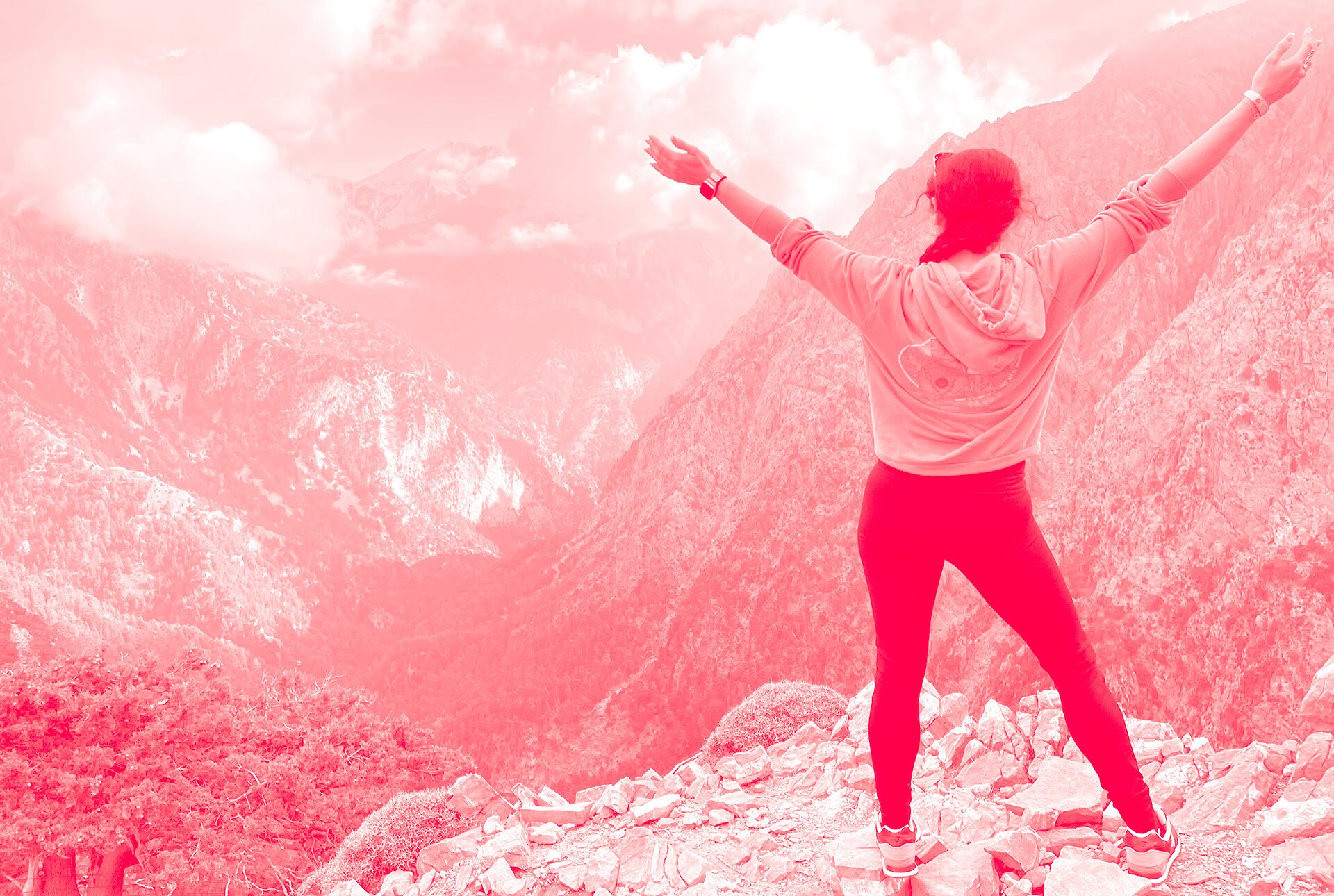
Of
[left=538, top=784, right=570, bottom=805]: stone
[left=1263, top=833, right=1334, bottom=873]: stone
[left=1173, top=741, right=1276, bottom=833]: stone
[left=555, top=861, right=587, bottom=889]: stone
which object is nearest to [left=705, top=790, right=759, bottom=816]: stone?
[left=555, top=861, right=587, bottom=889]: stone

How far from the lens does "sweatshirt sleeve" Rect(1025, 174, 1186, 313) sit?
3395 mm

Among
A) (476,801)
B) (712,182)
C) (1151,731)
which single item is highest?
(712,182)

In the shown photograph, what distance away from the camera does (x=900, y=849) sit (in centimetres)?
495

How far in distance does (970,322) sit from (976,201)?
65 cm

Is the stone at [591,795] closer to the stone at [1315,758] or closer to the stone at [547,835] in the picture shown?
the stone at [547,835]

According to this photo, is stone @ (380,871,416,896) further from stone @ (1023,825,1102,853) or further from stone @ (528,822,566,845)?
stone @ (1023,825,1102,853)

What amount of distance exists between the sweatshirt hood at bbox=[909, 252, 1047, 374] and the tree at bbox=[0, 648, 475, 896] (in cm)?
1992

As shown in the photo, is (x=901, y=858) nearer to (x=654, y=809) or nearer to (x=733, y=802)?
(x=733, y=802)

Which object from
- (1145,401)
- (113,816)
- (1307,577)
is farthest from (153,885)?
(1145,401)

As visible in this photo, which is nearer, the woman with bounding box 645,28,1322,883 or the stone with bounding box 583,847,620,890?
the woman with bounding box 645,28,1322,883

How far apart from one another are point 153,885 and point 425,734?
14.6 metres

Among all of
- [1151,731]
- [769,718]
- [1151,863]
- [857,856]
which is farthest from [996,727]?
[1151,863]

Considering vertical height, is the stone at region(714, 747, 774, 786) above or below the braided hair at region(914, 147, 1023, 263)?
below

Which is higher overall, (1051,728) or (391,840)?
(391,840)
